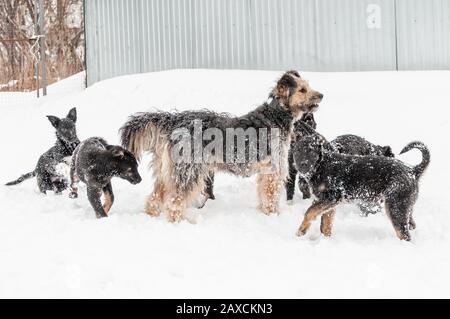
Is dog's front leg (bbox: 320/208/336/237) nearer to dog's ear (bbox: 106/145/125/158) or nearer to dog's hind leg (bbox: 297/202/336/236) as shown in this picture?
dog's hind leg (bbox: 297/202/336/236)

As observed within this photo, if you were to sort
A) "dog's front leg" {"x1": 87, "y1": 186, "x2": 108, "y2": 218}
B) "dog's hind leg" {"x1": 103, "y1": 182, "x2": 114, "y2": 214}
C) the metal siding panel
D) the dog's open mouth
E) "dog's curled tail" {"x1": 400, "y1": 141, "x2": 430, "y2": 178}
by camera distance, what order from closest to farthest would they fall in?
"dog's curled tail" {"x1": 400, "y1": 141, "x2": 430, "y2": 178} → "dog's front leg" {"x1": 87, "y1": 186, "x2": 108, "y2": 218} → "dog's hind leg" {"x1": 103, "y1": 182, "x2": 114, "y2": 214} → the dog's open mouth → the metal siding panel

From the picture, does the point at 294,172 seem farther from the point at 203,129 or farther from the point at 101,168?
the point at 101,168

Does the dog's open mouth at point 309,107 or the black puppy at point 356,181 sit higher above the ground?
the dog's open mouth at point 309,107

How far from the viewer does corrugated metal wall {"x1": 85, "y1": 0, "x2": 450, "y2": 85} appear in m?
10.5

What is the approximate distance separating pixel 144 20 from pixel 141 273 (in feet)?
31.3

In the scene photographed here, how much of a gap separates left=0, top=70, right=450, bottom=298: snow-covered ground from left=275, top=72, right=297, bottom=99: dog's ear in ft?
4.52

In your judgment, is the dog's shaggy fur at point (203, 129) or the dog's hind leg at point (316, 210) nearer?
the dog's hind leg at point (316, 210)

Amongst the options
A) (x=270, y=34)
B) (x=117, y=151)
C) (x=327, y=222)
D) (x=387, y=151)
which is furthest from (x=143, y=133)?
(x=270, y=34)

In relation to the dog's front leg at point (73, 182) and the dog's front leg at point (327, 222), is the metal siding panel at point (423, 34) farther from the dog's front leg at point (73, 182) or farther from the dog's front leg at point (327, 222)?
the dog's front leg at point (73, 182)

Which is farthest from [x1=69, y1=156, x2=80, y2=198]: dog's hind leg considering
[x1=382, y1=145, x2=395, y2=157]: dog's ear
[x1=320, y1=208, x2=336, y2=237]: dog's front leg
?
[x1=382, y1=145, x2=395, y2=157]: dog's ear

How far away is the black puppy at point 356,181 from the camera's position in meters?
4.86

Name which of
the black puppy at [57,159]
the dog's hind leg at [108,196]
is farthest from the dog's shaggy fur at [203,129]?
the black puppy at [57,159]

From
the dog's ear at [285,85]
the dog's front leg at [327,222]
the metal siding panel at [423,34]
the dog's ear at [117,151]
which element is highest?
the metal siding panel at [423,34]

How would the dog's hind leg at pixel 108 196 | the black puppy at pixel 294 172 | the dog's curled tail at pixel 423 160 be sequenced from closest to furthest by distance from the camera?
the dog's curled tail at pixel 423 160 < the dog's hind leg at pixel 108 196 < the black puppy at pixel 294 172
